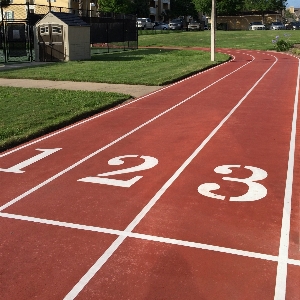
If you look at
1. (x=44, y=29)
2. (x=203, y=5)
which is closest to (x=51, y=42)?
(x=44, y=29)

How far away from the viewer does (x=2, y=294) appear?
520 centimetres

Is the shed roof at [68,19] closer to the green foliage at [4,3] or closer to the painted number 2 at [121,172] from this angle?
the green foliage at [4,3]

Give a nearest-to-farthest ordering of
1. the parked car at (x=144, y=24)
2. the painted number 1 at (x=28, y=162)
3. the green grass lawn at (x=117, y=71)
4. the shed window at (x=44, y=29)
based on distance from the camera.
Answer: the painted number 1 at (x=28, y=162)
the green grass lawn at (x=117, y=71)
the shed window at (x=44, y=29)
the parked car at (x=144, y=24)

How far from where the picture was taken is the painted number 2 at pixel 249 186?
26.2 ft

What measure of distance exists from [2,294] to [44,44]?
3009 centimetres

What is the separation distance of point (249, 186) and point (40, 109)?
9022 millimetres

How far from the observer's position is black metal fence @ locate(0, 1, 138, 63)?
33.4 meters

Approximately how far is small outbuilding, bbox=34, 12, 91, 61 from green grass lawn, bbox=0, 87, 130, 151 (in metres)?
13.9

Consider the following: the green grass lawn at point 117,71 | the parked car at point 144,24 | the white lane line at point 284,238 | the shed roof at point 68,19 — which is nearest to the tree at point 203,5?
the parked car at point 144,24

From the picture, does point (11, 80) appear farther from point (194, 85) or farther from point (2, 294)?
point (2, 294)

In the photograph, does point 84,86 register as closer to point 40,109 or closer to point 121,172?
point 40,109

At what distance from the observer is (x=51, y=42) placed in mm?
33125

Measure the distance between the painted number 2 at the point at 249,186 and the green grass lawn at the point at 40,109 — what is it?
5.23 m

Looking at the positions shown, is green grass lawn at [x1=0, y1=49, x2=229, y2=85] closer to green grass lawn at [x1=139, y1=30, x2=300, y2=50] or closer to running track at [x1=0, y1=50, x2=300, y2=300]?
running track at [x1=0, y1=50, x2=300, y2=300]
